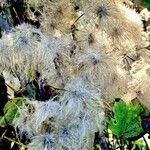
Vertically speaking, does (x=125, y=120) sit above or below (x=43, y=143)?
above

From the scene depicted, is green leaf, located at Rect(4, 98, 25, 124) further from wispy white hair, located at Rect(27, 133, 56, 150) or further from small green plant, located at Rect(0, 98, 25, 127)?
wispy white hair, located at Rect(27, 133, 56, 150)

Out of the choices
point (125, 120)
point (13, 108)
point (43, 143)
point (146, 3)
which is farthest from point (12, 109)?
point (146, 3)

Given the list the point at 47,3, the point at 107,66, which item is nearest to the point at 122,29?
the point at 107,66

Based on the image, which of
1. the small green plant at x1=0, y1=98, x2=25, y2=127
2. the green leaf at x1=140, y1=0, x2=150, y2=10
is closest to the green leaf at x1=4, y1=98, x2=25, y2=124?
the small green plant at x1=0, y1=98, x2=25, y2=127

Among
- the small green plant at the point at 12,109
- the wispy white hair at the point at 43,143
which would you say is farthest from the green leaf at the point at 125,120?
the small green plant at the point at 12,109

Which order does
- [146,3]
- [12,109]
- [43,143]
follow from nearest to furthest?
[146,3]
[43,143]
[12,109]

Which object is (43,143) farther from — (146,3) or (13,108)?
(146,3)

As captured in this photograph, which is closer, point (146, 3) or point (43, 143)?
point (146, 3)

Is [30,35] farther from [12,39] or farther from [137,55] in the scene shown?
[137,55]

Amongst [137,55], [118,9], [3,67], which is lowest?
[3,67]
